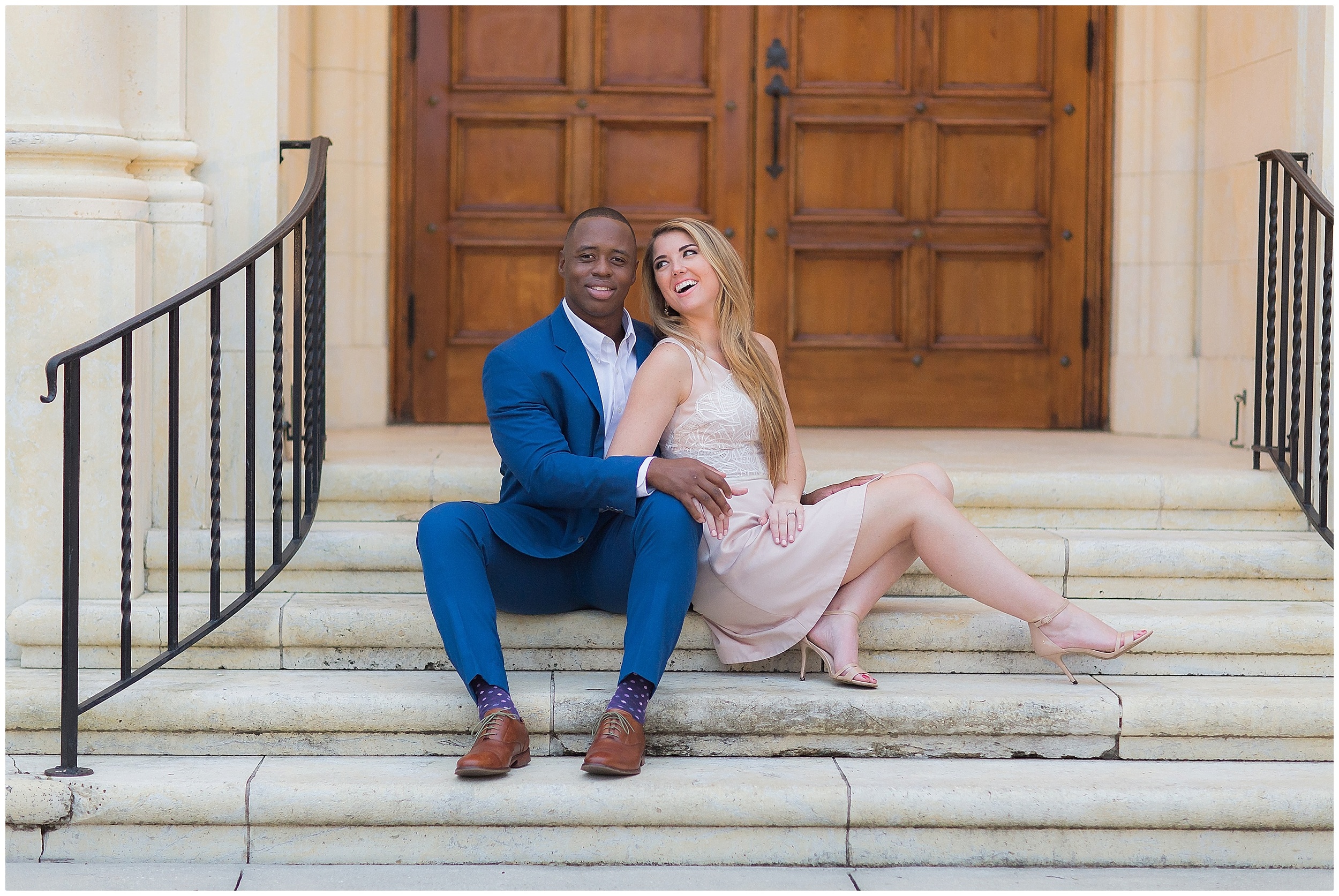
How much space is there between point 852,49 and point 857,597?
292 cm

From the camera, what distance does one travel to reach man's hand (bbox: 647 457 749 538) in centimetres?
287

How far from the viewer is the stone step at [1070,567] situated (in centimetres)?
351

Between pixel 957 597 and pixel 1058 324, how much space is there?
2206mm

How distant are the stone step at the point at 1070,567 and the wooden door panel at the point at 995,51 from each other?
2421mm

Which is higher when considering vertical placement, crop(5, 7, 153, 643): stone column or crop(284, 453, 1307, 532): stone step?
crop(5, 7, 153, 643): stone column

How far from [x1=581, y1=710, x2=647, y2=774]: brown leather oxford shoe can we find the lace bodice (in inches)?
27.4

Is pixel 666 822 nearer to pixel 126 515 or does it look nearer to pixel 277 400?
pixel 126 515

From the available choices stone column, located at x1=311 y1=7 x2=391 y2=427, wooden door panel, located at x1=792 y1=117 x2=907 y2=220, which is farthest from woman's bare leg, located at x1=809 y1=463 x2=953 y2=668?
stone column, located at x1=311 y1=7 x2=391 y2=427

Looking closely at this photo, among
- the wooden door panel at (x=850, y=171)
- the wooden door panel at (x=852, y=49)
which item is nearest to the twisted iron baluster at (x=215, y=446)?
the wooden door panel at (x=850, y=171)

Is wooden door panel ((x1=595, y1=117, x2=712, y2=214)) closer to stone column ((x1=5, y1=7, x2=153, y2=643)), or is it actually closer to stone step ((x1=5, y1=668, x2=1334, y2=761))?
stone column ((x1=5, y1=7, x2=153, y2=643))

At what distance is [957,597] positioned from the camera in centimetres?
350

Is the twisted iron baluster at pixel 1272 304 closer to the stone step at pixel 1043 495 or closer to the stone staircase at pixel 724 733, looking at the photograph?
the stone step at pixel 1043 495

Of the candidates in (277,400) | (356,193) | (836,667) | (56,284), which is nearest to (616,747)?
(836,667)

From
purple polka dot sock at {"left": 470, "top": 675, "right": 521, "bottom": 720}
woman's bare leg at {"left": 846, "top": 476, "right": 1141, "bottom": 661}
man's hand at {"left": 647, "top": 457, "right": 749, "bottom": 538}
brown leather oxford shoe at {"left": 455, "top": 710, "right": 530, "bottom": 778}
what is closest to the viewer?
brown leather oxford shoe at {"left": 455, "top": 710, "right": 530, "bottom": 778}
